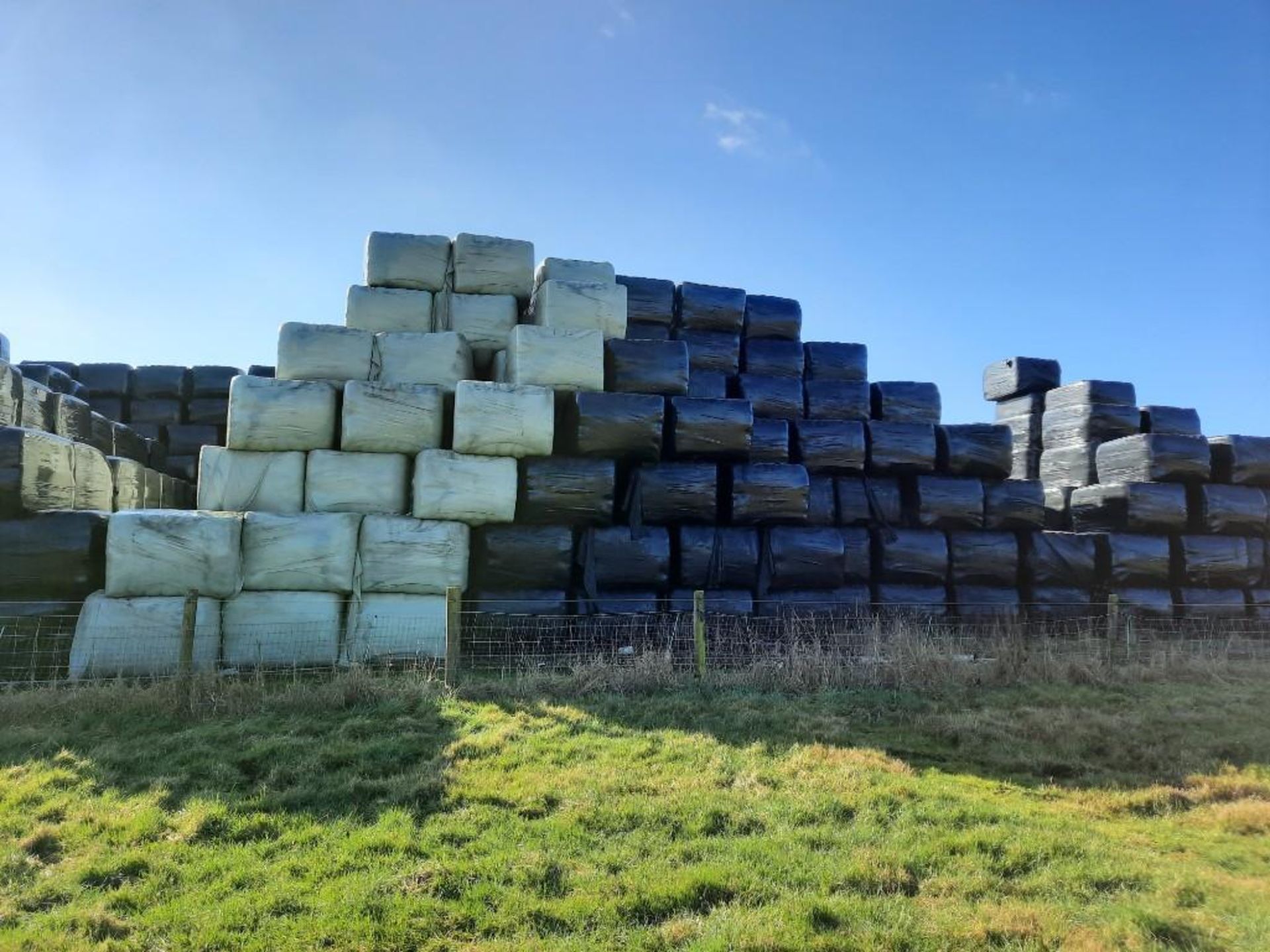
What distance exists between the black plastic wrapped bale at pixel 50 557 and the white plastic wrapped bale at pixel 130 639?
0.22 metres

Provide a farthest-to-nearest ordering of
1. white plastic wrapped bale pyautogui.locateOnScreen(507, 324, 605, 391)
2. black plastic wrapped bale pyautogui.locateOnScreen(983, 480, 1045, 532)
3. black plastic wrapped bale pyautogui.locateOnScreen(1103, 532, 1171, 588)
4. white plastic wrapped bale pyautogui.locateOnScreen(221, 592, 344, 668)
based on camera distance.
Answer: black plastic wrapped bale pyautogui.locateOnScreen(1103, 532, 1171, 588) < black plastic wrapped bale pyautogui.locateOnScreen(983, 480, 1045, 532) < white plastic wrapped bale pyautogui.locateOnScreen(507, 324, 605, 391) < white plastic wrapped bale pyautogui.locateOnScreen(221, 592, 344, 668)

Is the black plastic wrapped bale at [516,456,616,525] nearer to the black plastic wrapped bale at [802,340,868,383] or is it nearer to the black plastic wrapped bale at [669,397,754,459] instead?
the black plastic wrapped bale at [669,397,754,459]

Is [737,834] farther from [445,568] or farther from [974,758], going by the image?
[445,568]

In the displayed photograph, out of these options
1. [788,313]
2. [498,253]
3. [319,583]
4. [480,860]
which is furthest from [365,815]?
[788,313]

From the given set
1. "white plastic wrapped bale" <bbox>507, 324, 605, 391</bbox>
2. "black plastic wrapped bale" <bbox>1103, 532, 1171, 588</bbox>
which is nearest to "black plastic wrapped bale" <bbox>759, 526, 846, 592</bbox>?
"white plastic wrapped bale" <bbox>507, 324, 605, 391</bbox>

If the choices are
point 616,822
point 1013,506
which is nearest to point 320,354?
point 616,822

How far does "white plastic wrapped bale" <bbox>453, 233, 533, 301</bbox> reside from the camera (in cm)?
1049

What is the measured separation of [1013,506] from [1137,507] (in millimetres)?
1874

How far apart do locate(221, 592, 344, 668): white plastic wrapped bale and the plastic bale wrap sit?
274 inches

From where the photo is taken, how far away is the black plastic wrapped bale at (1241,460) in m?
11.3

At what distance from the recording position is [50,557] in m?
7.70

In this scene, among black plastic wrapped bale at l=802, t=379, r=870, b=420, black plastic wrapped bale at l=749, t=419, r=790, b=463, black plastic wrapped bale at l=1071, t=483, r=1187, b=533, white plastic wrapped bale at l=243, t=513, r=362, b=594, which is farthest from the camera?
black plastic wrapped bale at l=1071, t=483, r=1187, b=533

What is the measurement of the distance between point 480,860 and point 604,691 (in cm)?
331

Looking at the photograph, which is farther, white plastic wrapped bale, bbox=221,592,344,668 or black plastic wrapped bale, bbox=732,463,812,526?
black plastic wrapped bale, bbox=732,463,812,526
